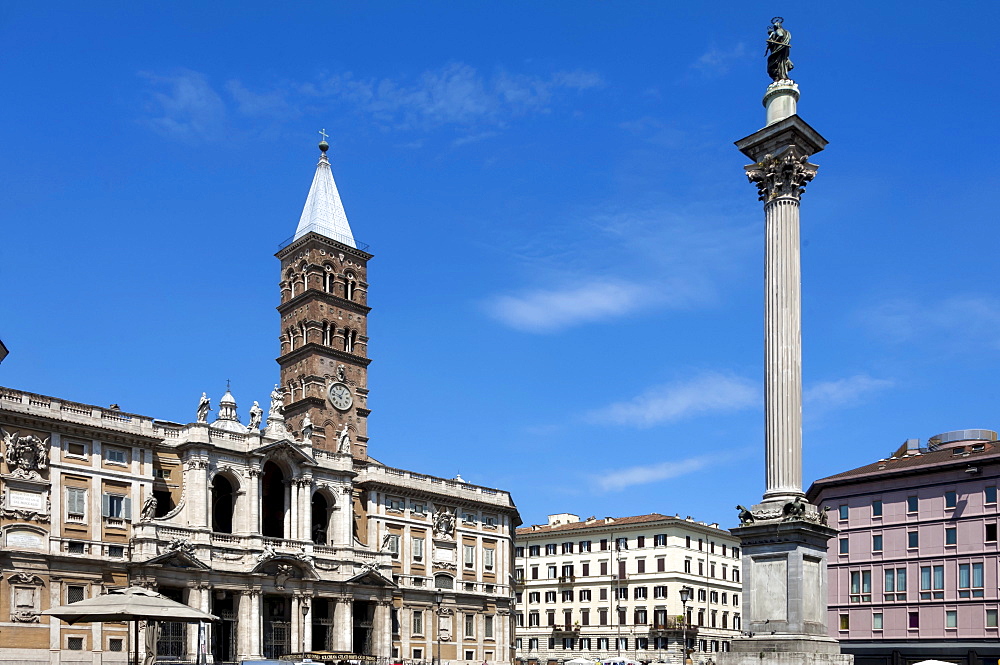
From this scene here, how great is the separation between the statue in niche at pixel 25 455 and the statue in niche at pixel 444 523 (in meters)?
28.1

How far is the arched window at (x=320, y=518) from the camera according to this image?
224ft

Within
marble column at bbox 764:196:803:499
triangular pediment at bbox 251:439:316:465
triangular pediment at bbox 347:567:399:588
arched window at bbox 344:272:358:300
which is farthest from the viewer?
arched window at bbox 344:272:358:300

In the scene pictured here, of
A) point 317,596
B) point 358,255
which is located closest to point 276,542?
point 317,596

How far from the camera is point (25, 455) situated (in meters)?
52.7

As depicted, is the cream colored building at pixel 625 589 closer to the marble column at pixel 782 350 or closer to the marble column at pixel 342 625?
the marble column at pixel 342 625

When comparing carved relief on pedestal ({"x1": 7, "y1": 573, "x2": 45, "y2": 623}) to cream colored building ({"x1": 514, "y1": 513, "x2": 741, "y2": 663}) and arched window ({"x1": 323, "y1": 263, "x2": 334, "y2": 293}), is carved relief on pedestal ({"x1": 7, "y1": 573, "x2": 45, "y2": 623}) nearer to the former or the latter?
arched window ({"x1": 323, "y1": 263, "x2": 334, "y2": 293})

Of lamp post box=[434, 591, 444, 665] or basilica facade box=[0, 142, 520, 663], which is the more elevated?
basilica facade box=[0, 142, 520, 663]

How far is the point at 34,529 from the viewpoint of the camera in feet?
172

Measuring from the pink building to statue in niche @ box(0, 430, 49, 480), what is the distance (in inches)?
1744

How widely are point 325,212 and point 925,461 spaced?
45.3m

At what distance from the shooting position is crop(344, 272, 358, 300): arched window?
269 feet

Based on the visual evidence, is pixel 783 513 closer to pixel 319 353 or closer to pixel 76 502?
pixel 76 502

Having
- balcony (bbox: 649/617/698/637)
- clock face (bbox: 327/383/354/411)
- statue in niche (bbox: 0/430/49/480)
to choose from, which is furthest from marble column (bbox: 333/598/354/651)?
balcony (bbox: 649/617/698/637)

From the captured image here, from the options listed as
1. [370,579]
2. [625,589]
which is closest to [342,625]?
[370,579]
